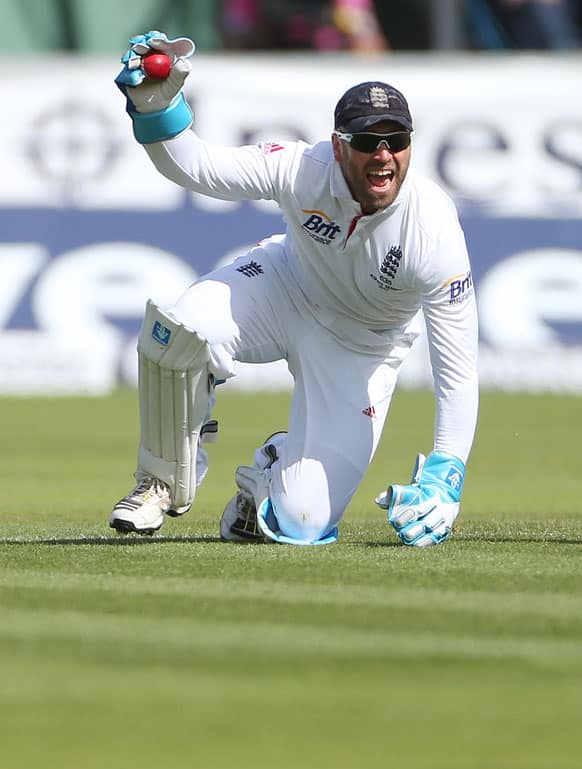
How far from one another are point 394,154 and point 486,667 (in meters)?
2.53

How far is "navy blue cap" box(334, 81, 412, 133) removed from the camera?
5.90 metres

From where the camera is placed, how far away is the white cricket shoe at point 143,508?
611cm

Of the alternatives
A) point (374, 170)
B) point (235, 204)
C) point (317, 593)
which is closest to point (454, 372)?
point (374, 170)

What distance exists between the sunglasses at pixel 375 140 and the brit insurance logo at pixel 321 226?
1.09ft

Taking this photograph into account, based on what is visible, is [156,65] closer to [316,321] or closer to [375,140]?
[375,140]

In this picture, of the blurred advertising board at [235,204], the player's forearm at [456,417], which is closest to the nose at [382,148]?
the player's forearm at [456,417]

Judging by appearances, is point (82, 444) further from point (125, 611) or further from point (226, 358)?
point (125, 611)

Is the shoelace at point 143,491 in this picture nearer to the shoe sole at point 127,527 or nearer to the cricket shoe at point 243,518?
the shoe sole at point 127,527

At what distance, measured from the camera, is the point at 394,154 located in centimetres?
597

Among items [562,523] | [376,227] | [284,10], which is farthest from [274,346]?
[284,10]

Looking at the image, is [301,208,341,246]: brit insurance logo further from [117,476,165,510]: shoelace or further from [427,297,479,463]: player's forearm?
[117,476,165,510]: shoelace

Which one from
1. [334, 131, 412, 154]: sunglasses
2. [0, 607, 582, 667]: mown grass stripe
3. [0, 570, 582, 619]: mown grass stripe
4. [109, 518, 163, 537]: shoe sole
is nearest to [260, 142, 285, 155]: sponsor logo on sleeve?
[334, 131, 412, 154]: sunglasses

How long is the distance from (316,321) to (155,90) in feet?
3.87

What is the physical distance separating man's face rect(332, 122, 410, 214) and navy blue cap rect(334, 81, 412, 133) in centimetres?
3
